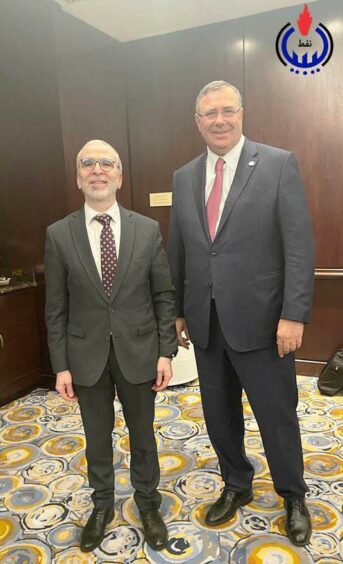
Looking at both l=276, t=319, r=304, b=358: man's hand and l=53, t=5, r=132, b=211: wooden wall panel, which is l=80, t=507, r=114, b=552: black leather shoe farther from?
l=53, t=5, r=132, b=211: wooden wall panel

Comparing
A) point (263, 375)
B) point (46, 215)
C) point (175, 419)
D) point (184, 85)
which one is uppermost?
point (184, 85)

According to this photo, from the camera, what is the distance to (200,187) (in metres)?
1.75

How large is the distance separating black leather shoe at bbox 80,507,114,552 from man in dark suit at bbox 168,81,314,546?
0.43 m

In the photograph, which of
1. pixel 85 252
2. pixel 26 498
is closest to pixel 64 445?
pixel 26 498

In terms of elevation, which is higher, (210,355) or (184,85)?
(184,85)

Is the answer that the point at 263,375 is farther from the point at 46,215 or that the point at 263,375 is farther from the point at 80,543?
the point at 46,215

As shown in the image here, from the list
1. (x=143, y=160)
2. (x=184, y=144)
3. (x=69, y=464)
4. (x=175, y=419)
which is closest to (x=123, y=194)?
(x=143, y=160)

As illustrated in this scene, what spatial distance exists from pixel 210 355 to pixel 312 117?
2.13 metres

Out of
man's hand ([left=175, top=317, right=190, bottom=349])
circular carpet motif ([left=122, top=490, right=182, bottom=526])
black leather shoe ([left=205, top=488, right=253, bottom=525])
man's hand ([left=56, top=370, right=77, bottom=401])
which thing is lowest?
circular carpet motif ([left=122, top=490, right=182, bottom=526])

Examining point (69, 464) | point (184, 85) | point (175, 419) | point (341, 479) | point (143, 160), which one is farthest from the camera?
point (143, 160)

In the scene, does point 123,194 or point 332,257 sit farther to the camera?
point 123,194

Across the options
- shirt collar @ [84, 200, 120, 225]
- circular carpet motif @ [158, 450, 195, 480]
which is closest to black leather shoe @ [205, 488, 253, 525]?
circular carpet motif @ [158, 450, 195, 480]

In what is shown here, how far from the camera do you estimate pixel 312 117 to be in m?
3.15

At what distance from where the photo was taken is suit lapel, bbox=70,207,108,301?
5.28 ft
